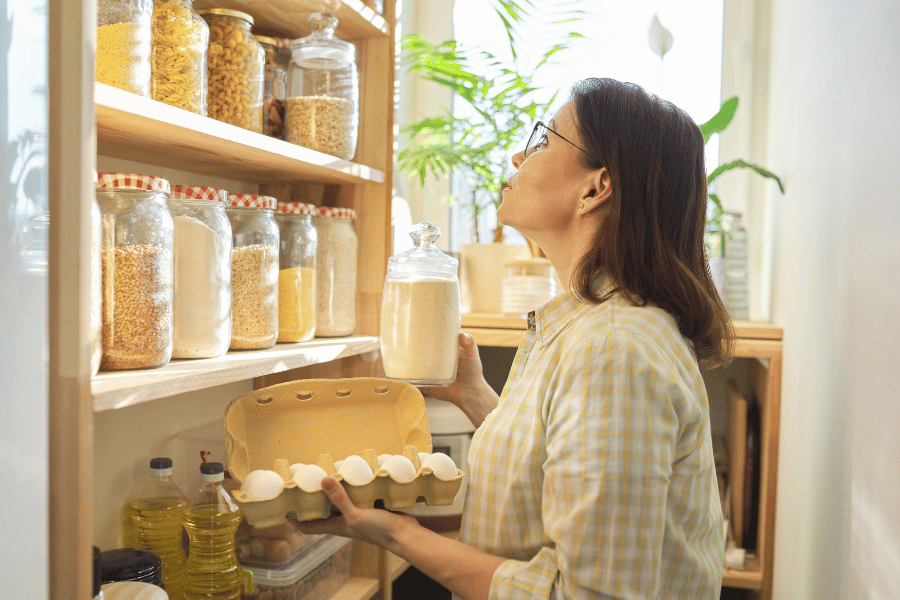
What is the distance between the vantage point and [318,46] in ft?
4.13

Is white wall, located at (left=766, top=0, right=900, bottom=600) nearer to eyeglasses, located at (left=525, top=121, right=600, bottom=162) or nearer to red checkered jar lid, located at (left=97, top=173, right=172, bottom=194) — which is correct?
eyeglasses, located at (left=525, top=121, right=600, bottom=162)

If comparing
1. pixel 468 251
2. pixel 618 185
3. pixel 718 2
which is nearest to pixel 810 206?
pixel 618 185

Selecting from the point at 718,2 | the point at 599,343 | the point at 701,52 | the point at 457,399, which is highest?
the point at 718,2

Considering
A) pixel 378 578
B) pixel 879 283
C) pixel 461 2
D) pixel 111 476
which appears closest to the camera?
pixel 879 283

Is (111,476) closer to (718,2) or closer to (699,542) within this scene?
(699,542)

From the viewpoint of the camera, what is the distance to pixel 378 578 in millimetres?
1515

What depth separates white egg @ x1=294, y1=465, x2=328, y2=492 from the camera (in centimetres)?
93

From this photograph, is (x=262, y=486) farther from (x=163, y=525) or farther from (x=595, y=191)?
(x=595, y=191)

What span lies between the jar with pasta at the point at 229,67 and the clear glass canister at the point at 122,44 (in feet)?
0.69

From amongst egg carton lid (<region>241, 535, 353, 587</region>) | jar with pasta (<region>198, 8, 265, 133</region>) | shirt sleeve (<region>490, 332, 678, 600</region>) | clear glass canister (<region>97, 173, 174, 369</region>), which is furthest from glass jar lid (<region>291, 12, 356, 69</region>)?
egg carton lid (<region>241, 535, 353, 587</region>)

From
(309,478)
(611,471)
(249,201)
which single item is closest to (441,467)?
(309,478)

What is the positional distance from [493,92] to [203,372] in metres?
1.44

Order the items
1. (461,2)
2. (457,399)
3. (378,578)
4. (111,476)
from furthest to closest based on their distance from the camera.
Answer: (461,2)
(378,578)
(457,399)
(111,476)

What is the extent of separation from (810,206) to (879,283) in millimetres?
515
